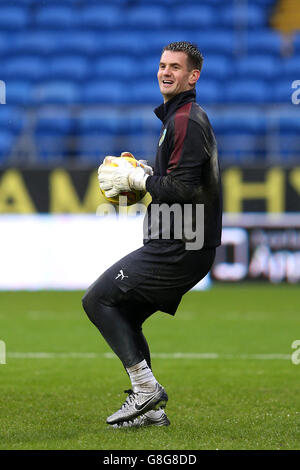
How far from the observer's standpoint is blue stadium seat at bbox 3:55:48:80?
1908 cm

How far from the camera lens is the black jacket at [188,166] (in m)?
4.72

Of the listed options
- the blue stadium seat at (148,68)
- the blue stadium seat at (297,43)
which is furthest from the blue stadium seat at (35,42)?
the blue stadium seat at (297,43)

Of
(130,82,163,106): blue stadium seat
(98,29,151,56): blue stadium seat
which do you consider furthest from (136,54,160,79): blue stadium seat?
(130,82,163,106): blue stadium seat

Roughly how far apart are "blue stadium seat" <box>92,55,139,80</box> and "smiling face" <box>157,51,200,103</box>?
46.8 feet

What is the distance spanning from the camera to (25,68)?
19172 millimetres

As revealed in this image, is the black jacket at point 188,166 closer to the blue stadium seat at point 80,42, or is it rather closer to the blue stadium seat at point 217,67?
the blue stadium seat at point 217,67

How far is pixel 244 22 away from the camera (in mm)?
20016

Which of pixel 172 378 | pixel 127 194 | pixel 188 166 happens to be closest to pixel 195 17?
pixel 172 378

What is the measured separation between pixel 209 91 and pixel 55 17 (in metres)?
4.76

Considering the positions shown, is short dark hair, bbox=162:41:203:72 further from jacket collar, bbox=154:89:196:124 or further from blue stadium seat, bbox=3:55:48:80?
blue stadium seat, bbox=3:55:48:80

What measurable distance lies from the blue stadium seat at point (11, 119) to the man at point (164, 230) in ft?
40.3

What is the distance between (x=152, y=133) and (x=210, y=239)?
1171cm

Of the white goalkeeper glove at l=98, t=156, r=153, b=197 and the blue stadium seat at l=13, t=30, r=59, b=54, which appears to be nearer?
the white goalkeeper glove at l=98, t=156, r=153, b=197

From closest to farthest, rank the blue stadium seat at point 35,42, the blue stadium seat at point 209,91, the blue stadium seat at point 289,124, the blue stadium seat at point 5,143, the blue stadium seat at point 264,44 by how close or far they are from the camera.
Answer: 1. the blue stadium seat at point 289,124
2. the blue stadium seat at point 5,143
3. the blue stadium seat at point 209,91
4. the blue stadium seat at point 264,44
5. the blue stadium seat at point 35,42
